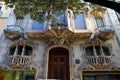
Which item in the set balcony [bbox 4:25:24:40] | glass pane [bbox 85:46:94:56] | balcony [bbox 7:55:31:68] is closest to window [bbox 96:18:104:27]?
glass pane [bbox 85:46:94:56]

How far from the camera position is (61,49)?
1501cm

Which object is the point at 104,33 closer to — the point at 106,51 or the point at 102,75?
the point at 106,51

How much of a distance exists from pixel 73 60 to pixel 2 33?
7.31 metres

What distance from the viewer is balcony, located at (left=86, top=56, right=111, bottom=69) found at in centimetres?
1333

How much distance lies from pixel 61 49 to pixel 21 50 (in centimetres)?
350

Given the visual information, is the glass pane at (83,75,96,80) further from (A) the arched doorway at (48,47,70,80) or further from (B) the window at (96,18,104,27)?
(B) the window at (96,18,104,27)

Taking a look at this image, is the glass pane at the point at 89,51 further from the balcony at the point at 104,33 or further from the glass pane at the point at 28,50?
the glass pane at the point at 28,50

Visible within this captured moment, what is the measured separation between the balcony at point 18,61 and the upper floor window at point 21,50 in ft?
1.72

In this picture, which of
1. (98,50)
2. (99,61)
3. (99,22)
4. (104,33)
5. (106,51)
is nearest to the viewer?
(99,61)

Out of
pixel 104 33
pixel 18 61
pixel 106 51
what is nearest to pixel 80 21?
pixel 104 33

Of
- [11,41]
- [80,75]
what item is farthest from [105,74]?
[11,41]

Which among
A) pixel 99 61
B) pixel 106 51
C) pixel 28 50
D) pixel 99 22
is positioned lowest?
pixel 99 61

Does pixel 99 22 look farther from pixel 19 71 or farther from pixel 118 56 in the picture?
pixel 19 71

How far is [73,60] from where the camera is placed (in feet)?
46.2
